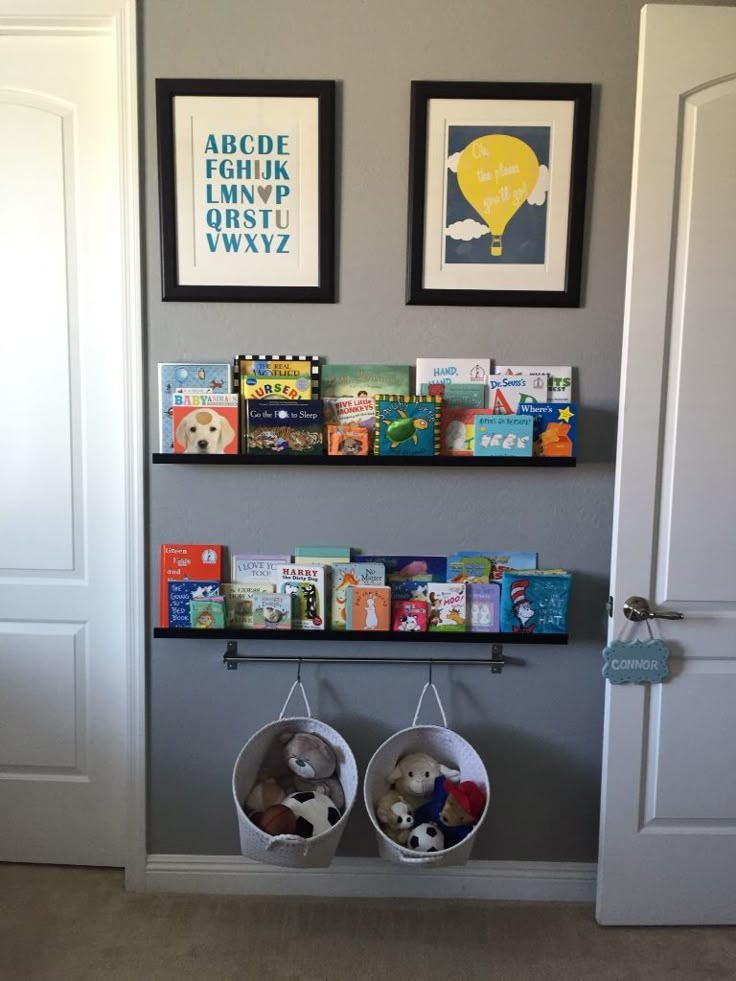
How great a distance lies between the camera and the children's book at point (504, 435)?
1744mm

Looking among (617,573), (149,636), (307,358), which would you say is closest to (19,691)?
(149,636)

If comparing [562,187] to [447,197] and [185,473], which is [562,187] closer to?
[447,197]

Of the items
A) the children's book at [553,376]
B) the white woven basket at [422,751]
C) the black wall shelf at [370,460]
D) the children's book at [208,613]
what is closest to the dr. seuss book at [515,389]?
the children's book at [553,376]

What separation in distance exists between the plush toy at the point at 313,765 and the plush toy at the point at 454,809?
0.71ft

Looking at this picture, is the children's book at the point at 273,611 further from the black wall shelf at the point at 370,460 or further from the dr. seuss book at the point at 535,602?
the dr. seuss book at the point at 535,602

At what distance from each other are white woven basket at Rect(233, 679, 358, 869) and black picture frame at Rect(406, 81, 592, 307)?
110cm

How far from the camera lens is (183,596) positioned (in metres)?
1.84

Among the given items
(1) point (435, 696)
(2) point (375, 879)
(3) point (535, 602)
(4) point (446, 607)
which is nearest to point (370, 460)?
(4) point (446, 607)

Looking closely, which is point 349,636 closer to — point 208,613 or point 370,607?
point 370,607

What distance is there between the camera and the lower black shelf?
Answer: 1813mm

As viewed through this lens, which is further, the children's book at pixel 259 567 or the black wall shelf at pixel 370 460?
the children's book at pixel 259 567

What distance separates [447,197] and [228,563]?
106 centimetres

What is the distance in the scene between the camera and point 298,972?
171 cm

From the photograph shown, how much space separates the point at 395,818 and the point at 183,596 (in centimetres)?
75
